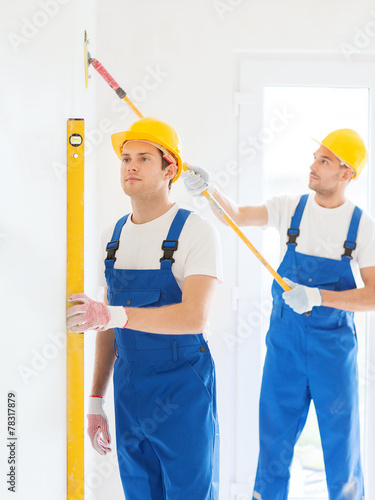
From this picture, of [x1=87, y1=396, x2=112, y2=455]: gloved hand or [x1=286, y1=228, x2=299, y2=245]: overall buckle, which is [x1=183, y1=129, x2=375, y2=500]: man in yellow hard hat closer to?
[x1=286, y1=228, x2=299, y2=245]: overall buckle

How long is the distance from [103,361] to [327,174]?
1.32 meters

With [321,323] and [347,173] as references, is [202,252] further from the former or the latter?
[347,173]

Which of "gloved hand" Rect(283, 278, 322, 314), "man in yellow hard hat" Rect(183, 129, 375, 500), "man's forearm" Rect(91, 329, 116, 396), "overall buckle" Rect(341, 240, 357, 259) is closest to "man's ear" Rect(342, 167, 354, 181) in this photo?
"man in yellow hard hat" Rect(183, 129, 375, 500)

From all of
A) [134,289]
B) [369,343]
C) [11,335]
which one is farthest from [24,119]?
[369,343]

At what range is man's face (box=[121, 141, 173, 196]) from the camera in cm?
170

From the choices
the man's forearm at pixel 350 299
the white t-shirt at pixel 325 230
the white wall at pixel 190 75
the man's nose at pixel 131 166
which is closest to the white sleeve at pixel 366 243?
the white t-shirt at pixel 325 230

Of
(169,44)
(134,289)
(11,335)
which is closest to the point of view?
(11,335)

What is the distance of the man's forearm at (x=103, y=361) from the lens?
179cm

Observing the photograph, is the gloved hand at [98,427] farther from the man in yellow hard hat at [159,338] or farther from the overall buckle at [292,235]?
the overall buckle at [292,235]

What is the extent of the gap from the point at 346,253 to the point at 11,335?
1.63m

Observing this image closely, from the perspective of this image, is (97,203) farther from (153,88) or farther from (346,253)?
(346,253)

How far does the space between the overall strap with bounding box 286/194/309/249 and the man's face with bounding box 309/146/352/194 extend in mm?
78

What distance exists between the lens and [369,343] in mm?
2727

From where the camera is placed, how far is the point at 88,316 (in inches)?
53.8
